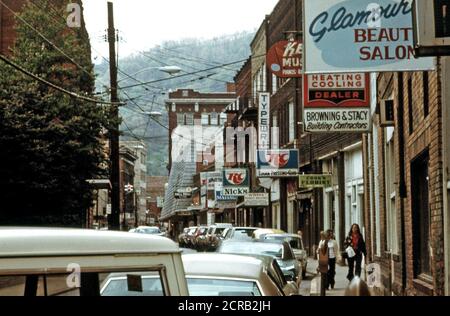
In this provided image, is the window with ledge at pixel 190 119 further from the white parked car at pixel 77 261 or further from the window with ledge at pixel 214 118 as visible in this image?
the white parked car at pixel 77 261

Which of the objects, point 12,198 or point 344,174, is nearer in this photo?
point 12,198

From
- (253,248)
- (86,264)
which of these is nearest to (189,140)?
(253,248)

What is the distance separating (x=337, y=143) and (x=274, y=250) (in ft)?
46.4

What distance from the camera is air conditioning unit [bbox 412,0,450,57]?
8586 mm

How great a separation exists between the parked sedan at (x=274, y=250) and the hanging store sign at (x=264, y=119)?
2521cm

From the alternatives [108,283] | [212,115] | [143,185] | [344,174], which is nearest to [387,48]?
[108,283]

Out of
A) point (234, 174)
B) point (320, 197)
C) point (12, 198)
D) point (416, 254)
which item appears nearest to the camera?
point (416, 254)

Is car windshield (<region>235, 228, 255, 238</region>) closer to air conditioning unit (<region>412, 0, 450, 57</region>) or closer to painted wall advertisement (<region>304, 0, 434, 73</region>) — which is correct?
painted wall advertisement (<region>304, 0, 434, 73</region>)

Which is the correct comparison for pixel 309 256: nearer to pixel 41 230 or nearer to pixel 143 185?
pixel 41 230

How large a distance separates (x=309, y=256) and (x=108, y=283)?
3751cm

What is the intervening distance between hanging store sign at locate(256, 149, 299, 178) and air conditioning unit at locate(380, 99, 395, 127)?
19.9 m

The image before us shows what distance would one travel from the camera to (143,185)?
171250mm

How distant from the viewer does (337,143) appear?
34.5m

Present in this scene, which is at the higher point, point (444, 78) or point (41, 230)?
point (444, 78)
